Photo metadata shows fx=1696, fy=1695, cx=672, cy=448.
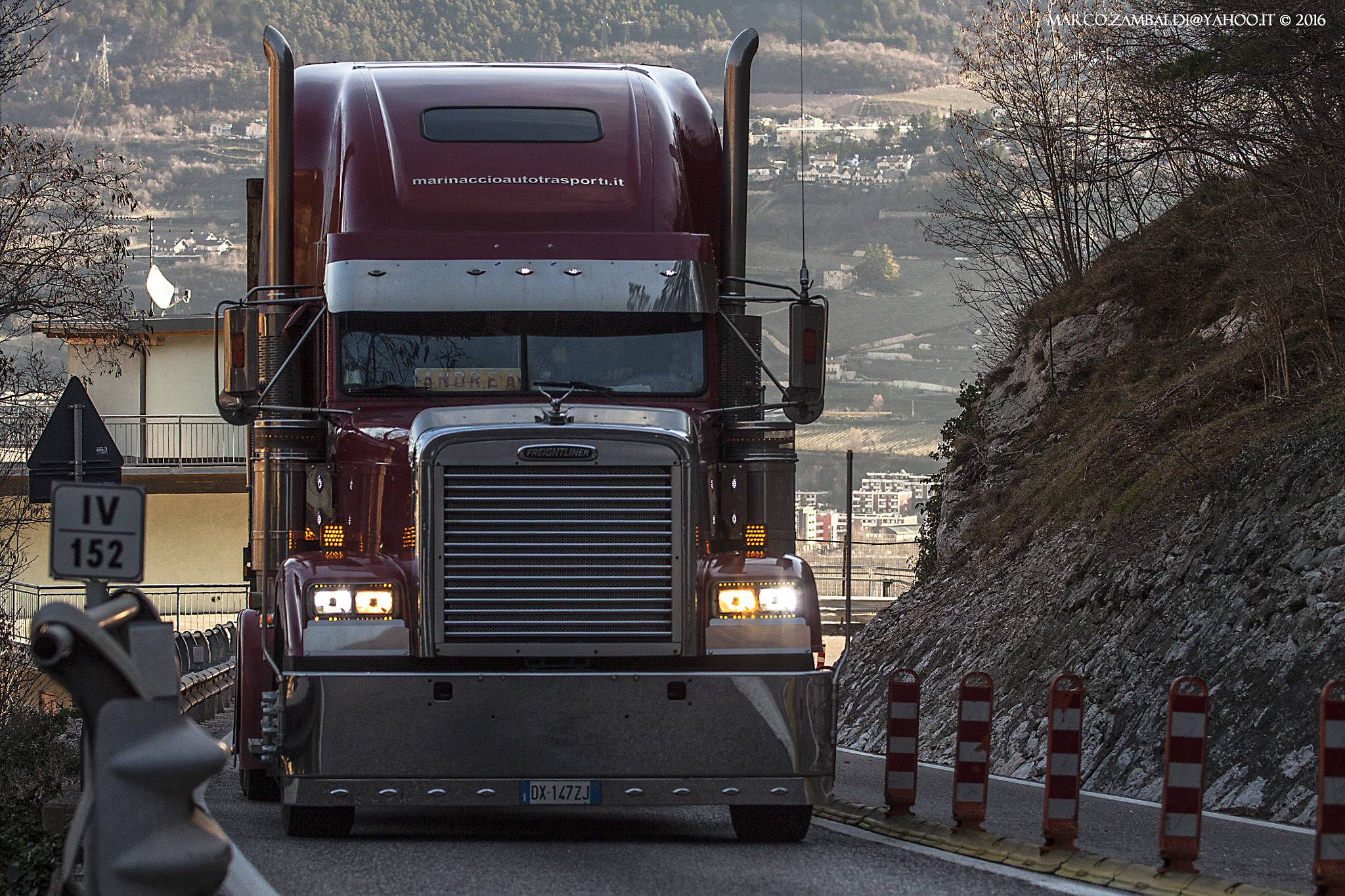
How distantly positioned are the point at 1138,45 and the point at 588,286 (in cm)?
1249

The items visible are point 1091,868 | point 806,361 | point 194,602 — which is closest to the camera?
point 1091,868

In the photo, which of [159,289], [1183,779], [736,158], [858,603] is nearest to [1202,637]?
[736,158]

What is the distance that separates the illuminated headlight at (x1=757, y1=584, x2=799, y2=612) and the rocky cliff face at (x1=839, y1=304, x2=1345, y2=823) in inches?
170

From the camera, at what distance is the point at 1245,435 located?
680 inches

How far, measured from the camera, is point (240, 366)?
1053cm

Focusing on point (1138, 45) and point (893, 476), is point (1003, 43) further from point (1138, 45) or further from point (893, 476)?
point (893, 476)

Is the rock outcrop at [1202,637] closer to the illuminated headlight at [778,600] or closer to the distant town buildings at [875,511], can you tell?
the illuminated headlight at [778,600]

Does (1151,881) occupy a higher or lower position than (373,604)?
lower

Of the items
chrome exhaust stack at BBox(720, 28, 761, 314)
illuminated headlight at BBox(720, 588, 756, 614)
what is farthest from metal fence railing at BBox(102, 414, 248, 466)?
illuminated headlight at BBox(720, 588, 756, 614)

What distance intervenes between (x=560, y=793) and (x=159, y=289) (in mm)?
45996

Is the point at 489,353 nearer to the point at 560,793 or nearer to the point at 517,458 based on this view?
the point at 517,458

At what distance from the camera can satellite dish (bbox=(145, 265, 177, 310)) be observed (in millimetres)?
51375

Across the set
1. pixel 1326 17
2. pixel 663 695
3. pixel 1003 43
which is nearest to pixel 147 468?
pixel 1003 43

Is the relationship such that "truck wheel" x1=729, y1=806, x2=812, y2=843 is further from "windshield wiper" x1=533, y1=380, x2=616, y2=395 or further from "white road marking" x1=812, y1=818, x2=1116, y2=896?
"windshield wiper" x1=533, y1=380, x2=616, y2=395
